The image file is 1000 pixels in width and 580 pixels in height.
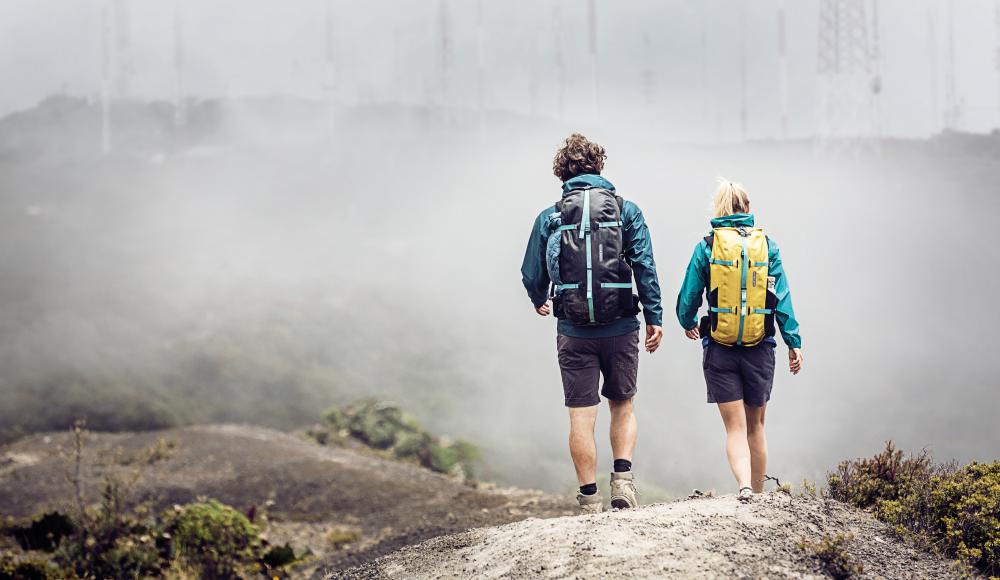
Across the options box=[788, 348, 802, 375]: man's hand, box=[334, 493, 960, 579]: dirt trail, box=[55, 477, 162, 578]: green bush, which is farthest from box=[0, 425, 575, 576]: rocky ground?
box=[788, 348, 802, 375]: man's hand

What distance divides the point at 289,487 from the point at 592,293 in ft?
38.1

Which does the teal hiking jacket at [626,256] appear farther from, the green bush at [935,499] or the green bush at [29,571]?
the green bush at [29,571]

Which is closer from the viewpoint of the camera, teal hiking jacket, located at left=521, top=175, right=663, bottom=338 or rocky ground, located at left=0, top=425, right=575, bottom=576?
teal hiking jacket, located at left=521, top=175, right=663, bottom=338

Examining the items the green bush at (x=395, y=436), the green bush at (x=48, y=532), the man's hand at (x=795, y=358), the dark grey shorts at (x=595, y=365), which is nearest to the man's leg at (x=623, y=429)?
the dark grey shorts at (x=595, y=365)

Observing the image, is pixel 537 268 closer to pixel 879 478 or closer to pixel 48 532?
pixel 879 478

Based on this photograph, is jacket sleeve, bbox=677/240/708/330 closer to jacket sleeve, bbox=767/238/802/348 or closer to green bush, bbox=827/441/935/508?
jacket sleeve, bbox=767/238/802/348

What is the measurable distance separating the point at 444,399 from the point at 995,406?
2380cm

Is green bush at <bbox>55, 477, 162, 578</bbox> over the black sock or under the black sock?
under

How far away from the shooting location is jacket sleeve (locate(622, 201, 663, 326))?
589 cm

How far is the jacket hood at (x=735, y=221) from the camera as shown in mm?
5941

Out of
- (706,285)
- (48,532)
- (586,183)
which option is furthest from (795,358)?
(48,532)

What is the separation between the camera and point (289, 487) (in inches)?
625

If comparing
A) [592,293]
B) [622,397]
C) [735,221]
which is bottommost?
[622,397]

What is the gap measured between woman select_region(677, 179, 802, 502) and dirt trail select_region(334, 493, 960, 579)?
1.51ft
